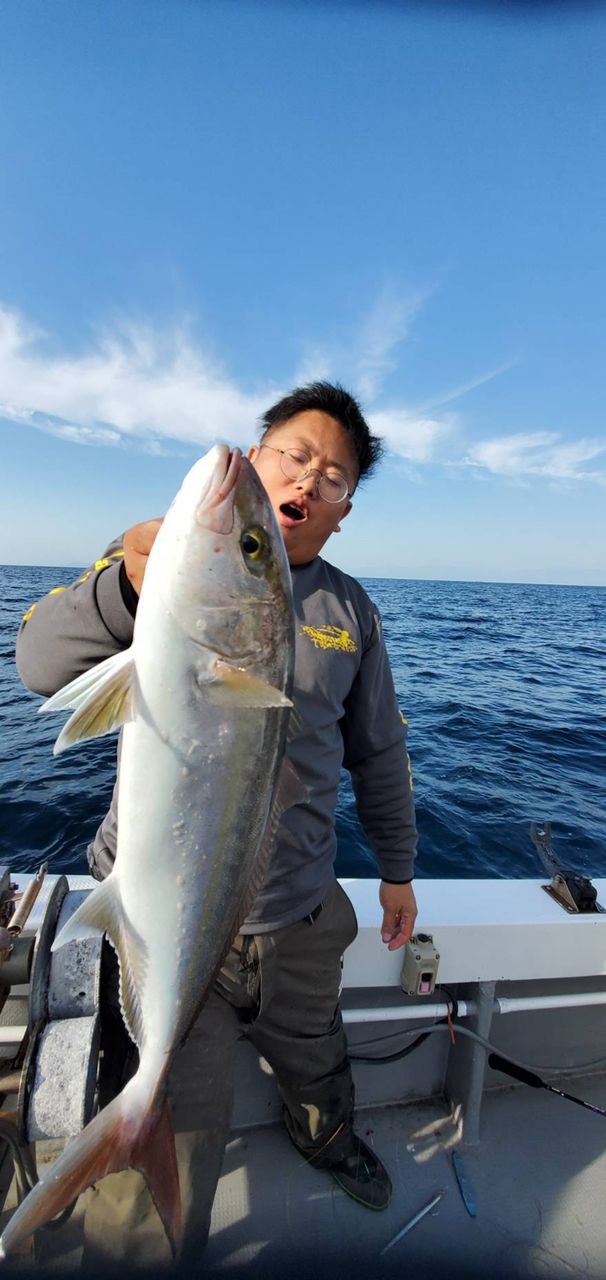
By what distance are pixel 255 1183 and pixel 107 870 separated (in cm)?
202

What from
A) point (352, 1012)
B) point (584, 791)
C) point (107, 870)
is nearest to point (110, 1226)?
point (107, 870)

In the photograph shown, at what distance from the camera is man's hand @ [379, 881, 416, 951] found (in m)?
2.79

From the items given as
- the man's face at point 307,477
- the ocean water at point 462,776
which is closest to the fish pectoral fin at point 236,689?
the man's face at point 307,477

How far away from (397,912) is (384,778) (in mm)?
671

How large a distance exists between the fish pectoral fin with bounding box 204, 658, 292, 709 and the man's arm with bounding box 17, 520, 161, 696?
0.35 m

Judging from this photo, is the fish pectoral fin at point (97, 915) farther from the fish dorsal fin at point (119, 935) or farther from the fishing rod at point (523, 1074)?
the fishing rod at point (523, 1074)

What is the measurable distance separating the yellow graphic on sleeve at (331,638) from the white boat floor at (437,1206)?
2.63 m

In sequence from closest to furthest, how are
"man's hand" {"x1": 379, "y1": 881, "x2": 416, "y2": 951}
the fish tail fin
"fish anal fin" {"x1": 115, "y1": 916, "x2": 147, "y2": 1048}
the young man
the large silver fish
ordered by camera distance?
1. the fish tail fin
2. the large silver fish
3. "fish anal fin" {"x1": 115, "y1": 916, "x2": 147, "y2": 1048}
4. the young man
5. "man's hand" {"x1": 379, "y1": 881, "x2": 416, "y2": 951}

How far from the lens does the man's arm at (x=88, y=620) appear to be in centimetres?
172

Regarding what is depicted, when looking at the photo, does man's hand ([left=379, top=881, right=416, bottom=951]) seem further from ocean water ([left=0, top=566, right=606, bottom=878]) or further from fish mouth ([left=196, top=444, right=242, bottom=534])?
ocean water ([left=0, top=566, right=606, bottom=878])

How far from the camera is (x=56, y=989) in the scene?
1.83 m

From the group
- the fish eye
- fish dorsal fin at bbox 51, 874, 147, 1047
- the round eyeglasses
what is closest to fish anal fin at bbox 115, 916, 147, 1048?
fish dorsal fin at bbox 51, 874, 147, 1047

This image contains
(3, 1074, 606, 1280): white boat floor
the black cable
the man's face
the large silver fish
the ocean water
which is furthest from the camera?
the ocean water

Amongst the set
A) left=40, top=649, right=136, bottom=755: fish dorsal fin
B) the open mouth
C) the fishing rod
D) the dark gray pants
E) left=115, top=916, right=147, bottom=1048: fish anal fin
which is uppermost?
the open mouth
